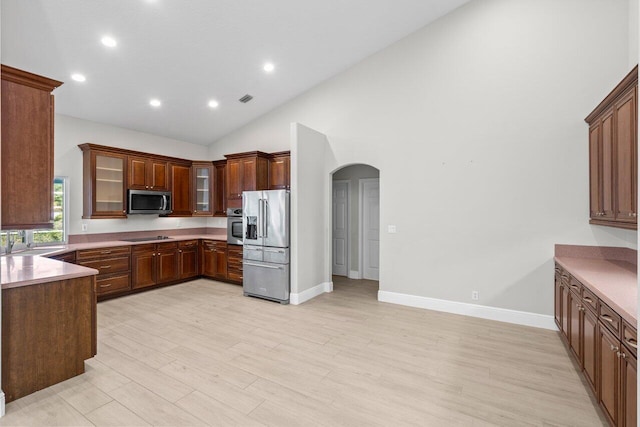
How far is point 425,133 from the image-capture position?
4.56m

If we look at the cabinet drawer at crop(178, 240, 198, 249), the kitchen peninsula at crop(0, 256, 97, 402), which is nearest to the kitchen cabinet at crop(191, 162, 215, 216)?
the cabinet drawer at crop(178, 240, 198, 249)

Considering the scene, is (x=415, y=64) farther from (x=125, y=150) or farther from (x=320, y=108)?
(x=125, y=150)

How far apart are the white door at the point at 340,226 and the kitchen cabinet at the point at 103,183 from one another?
407 cm

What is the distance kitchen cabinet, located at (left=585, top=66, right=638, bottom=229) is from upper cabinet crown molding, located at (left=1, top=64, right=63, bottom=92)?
4540 millimetres

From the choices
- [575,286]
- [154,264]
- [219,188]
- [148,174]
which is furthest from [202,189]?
[575,286]

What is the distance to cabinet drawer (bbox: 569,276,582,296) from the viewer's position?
2.61m

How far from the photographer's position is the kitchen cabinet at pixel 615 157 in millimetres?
2449

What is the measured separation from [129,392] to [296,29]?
4.38 metres

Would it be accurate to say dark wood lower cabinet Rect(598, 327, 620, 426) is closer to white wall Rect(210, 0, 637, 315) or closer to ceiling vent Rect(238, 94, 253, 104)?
white wall Rect(210, 0, 637, 315)

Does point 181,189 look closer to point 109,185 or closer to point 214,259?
point 109,185

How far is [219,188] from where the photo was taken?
660cm

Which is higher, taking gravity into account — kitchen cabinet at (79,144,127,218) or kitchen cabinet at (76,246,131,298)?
kitchen cabinet at (79,144,127,218)

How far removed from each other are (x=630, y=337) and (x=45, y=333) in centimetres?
400

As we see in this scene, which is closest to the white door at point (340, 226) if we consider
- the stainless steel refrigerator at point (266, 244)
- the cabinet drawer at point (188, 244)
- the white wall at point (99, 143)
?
the stainless steel refrigerator at point (266, 244)
